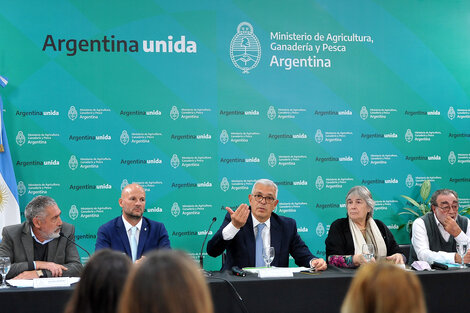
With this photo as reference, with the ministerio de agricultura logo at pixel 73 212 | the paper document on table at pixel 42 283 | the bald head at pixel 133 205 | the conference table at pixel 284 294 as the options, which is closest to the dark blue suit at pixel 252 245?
the bald head at pixel 133 205

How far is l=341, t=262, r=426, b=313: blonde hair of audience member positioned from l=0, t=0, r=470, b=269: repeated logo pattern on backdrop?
419cm

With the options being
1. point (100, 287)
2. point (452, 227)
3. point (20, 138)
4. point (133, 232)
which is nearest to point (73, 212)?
point (20, 138)

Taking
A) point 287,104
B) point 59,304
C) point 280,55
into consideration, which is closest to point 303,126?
point 287,104

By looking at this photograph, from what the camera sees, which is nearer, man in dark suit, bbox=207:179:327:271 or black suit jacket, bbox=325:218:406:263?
man in dark suit, bbox=207:179:327:271

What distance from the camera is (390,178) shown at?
580cm

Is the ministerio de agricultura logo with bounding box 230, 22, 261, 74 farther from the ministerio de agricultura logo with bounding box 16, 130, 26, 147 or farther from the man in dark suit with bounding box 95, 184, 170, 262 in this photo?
the ministerio de agricultura logo with bounding box 16, 130, 26, 147

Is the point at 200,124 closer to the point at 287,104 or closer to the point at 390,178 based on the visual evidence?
the point at 287,104

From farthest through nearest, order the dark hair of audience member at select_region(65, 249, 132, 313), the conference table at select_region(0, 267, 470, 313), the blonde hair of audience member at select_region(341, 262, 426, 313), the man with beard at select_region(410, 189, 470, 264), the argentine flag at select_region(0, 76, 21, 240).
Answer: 1. the argentine flag at select_region(0, 76, 21, 240)
2. the man with beard at select_region(410, 189, 470, 264)
3. the conference table at select_region(0, 267, 470, 313)
4. the dark hair of audience member at select_region(65, 249, 132, 313)
5. the blonde hair of audience member at select_region(341, 262, 426, 313)

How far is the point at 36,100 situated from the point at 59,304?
2950mm

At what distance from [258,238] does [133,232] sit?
3.32 ft

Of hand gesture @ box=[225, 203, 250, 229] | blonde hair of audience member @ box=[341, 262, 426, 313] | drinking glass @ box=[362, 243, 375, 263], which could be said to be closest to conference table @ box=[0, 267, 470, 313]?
drinking glass @ box=[362, 243, 375, 263]

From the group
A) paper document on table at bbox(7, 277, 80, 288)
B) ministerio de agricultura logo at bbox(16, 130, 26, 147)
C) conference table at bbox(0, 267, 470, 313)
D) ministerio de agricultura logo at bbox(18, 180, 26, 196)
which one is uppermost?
ministerio de agricultura logo at bbox(16, 130, 26, 147)

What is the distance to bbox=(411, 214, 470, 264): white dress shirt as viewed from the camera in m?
4.02

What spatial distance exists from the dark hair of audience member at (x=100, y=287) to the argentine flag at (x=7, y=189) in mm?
3956
